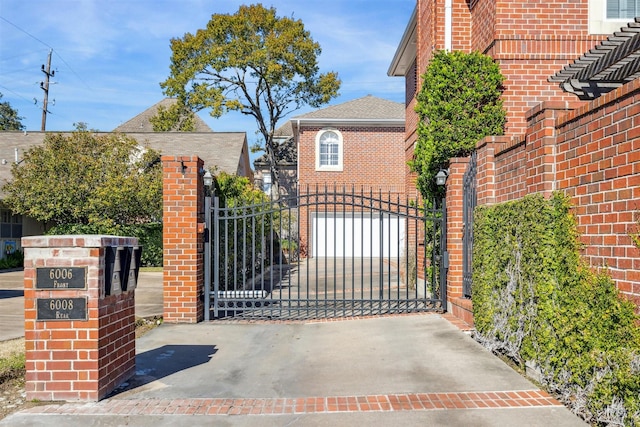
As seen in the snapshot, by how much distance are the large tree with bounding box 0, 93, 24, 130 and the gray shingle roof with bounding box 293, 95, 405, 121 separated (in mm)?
41365

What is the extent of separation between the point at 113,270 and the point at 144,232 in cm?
1788

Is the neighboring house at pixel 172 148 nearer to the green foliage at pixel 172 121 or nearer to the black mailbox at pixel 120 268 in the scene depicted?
the green foliage at pixel 172 121

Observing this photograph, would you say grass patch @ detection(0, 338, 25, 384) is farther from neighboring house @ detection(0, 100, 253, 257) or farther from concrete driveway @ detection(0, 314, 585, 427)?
neighboring house @ detection(0, 100, 253, 257)

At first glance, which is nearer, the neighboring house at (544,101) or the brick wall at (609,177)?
the brick wall at (609,177)

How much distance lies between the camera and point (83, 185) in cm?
2080

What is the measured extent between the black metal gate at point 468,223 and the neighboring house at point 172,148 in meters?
17.7

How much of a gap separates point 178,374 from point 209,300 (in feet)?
10.4

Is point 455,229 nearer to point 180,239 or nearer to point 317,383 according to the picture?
point 317,383

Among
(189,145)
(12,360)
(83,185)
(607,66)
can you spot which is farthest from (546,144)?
(189,145)

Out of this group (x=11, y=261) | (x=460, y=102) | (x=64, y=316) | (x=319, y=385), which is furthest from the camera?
(x=11, y=261)

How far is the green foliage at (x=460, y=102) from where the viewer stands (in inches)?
372

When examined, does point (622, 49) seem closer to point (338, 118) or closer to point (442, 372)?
point (442, 372)

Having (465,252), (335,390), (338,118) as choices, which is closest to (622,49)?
(465,252)

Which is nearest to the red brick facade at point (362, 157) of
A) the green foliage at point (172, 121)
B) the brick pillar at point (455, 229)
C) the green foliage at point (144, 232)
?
the green foliage at point (144, 232)
